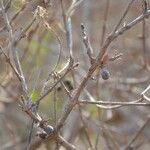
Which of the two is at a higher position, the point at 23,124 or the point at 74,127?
the point at 23,124

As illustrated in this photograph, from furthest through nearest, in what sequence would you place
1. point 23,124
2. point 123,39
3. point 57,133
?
point 23,124 → point 123,39 → point 57,133

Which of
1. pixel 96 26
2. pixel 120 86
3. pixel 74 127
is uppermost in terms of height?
pixel 96 26

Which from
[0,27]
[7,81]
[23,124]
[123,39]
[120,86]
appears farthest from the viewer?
[23,124]

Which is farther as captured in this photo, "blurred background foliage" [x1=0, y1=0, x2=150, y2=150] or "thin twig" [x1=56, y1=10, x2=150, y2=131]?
"blurred background foliage" [x1=0, y1=0, x2=150, y2=150]

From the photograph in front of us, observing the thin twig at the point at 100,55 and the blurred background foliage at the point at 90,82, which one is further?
the blurred background foliage at the point at 90,82

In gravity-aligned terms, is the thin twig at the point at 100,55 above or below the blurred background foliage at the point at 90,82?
below

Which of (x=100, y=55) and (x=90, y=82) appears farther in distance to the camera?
(x=90, y=82)

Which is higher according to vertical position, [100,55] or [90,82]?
[90,82]

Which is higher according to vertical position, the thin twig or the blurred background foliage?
the blurred background foliage

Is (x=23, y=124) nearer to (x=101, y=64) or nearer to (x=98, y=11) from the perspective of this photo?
(x=98, y=11)

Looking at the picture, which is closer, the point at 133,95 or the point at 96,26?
the point at 133,95

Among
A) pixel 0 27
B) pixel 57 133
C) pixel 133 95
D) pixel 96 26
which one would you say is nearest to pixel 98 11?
pixel 96 26
